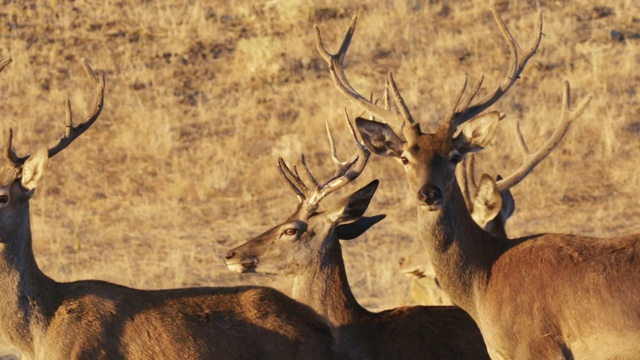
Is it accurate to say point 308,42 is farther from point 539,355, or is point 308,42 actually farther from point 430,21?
point 539,355

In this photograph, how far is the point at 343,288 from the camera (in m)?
11.6

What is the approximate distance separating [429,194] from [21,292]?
2.75 m

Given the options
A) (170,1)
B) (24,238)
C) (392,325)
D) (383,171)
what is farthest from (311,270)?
(170,1)

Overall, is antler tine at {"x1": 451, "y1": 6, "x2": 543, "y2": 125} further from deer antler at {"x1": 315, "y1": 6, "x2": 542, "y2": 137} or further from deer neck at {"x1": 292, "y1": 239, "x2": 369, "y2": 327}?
deer neck at {"x1": 292, "y1": 239, "x2": 369, "y2": 327}

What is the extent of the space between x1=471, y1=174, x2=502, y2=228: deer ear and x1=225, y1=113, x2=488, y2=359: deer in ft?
5.16

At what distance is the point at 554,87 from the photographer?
2148cm

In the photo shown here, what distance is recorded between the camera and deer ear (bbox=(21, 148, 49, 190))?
35.2 feet

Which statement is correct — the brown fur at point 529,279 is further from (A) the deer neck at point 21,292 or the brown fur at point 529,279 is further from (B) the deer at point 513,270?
(A) the deer neck at point 21,292

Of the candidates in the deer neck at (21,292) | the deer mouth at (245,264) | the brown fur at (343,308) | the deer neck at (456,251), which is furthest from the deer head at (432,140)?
the deer neck at (21,292)

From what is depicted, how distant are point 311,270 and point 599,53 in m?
11.4

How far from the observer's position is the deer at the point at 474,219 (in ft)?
43.9

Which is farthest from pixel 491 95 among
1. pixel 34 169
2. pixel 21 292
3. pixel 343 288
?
pixel 21 292

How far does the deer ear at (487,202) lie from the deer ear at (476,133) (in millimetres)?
2733

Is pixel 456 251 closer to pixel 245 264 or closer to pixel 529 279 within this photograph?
pixel 529 279
